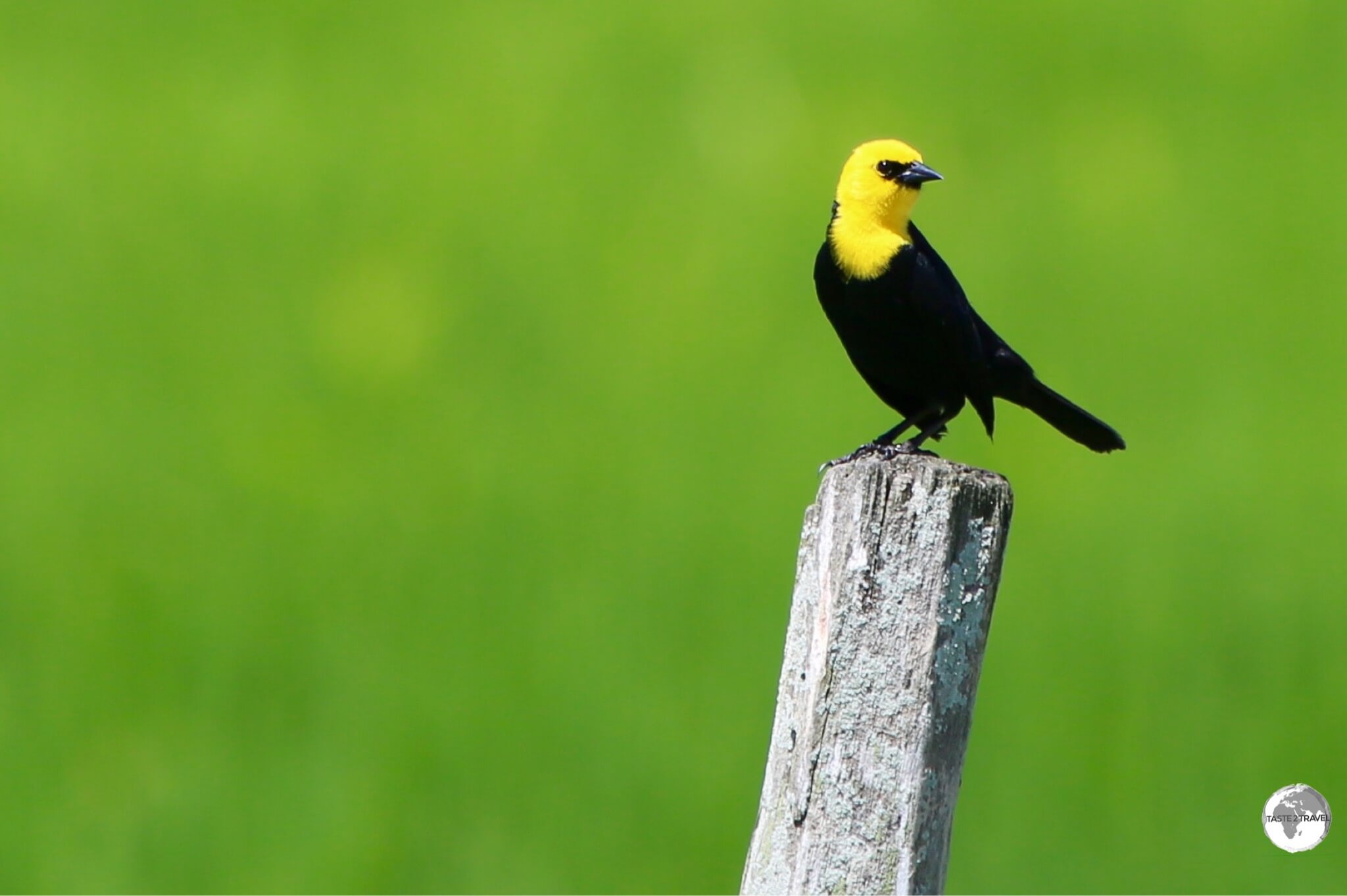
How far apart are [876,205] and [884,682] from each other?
175cm

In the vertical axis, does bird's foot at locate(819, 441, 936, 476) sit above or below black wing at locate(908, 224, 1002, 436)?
below

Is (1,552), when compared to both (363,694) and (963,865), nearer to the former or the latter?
(363,694)

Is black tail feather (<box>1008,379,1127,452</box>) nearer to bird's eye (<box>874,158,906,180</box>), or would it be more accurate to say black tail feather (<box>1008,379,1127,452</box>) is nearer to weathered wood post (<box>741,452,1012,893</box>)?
bird's eye (<box>874,158,906,180</box>)

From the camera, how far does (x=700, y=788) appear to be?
570cm

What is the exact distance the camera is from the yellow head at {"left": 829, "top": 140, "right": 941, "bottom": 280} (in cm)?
393

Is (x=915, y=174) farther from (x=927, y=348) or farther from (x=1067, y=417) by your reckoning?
(x=1067, y=417)

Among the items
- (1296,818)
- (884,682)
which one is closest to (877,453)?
(884,682)

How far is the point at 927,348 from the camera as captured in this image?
12.8ft

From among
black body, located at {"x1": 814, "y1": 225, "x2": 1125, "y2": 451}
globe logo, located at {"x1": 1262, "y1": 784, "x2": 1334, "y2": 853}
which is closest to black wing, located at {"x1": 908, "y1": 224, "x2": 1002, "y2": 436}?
black body, located at {"x1": 814, "y1": 225, "x2": 1125, "y2": 451}

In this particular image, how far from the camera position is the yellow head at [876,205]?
393 centimetres

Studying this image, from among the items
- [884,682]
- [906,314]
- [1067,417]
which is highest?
[906,314]

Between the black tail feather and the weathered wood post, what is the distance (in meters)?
1.56

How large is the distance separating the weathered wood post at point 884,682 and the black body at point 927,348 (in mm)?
1340

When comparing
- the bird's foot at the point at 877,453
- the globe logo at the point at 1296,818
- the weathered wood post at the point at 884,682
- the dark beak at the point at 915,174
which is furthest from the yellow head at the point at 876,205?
the globe logo at the point at 1296,818
